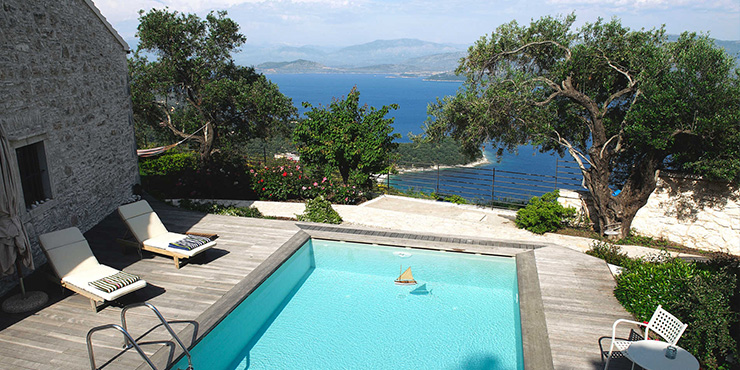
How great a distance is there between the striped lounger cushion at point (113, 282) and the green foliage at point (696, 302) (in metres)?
6.99

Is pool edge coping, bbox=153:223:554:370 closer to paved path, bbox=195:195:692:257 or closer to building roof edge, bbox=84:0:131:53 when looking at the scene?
paved path, bbox=195:195:692:257

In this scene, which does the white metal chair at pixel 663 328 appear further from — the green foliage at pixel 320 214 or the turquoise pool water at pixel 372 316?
the green foliage at pixel 320 214

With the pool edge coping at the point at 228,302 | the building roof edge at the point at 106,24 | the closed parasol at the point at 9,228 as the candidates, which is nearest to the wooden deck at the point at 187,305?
the pool edge coping at the point at 228,302

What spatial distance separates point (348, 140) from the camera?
1316 centimetres

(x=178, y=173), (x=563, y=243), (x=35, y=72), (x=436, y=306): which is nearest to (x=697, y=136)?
(x=563, y=243)

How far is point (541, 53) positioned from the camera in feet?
42.1

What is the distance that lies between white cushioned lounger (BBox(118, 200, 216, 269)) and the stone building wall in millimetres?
1340

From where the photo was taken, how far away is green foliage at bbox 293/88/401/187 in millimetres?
13117

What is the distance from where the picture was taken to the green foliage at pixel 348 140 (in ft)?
43.0

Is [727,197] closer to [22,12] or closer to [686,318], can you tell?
[686,318]

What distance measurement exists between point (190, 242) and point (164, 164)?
873 centimetres

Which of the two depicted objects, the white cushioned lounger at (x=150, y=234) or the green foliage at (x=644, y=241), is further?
the green foliage at (x=644, y=241)

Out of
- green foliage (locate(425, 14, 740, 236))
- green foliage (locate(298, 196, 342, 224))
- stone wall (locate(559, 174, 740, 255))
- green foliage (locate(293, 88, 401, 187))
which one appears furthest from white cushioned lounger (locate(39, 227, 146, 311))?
stone wall (locate(559, 174, 740, 255))

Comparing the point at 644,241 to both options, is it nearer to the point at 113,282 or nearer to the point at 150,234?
the point at 150,234
